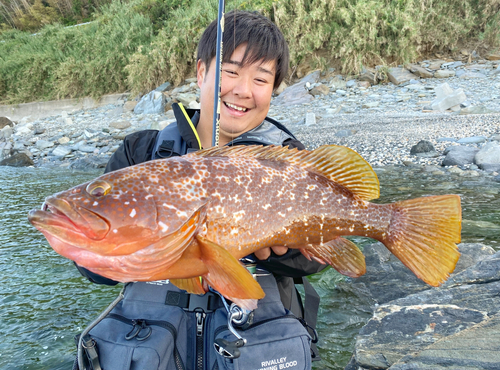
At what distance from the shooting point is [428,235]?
2064mm

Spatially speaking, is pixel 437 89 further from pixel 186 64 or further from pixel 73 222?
pixel 73 222

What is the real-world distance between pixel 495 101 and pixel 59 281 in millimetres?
11857

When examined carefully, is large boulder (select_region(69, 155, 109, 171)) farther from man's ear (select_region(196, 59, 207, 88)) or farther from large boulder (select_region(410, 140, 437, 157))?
man's ear (select_region(196, 59, 207, 88))

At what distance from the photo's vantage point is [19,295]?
4516 mm

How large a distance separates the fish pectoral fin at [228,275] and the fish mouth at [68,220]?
45 centimetres

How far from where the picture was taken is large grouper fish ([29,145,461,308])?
1.62m

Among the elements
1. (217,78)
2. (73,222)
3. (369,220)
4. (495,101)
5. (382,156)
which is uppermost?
(217,78)

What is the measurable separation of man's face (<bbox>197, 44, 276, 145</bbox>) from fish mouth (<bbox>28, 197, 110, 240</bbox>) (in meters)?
1.59

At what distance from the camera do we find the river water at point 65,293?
3.52m

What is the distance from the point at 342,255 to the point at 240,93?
1.43 metres

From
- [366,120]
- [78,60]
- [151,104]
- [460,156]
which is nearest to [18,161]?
[151,104]

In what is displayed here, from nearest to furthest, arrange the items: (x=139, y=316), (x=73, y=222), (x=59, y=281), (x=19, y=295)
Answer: (x=73, y=222)
(x=139, y=316)
(x=19, y=295)
(x=59, y=281)

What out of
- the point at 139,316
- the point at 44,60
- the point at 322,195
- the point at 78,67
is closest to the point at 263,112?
the point at 322,195

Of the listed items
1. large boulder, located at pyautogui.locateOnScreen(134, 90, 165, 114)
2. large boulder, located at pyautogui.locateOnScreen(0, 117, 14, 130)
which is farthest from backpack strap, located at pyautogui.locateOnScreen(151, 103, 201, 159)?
large boulder, located at pyautogui.locateOnScreen(0, 117, 14, 130)
